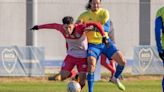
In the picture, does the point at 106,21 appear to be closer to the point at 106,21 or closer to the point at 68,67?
the point at 106,21

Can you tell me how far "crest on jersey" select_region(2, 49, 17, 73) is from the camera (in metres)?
25.2

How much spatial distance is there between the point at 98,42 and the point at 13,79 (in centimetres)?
998

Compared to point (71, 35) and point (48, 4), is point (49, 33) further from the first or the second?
point (71, 35)

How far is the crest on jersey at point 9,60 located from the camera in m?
25.2

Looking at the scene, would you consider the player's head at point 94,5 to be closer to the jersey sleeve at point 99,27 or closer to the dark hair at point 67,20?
the jersey sleeve at point 99,27

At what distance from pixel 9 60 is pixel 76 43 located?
11150 millimetres

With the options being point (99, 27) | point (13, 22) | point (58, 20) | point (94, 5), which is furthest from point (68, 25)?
point (13, 22)

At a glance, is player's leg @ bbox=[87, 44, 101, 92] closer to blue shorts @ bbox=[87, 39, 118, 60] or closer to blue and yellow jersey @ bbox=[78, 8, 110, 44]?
blue shorts @ bbox=[87, 39, 118, 60]

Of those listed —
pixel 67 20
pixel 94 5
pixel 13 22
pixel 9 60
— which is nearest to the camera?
pixel 67 20

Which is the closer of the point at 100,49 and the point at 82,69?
the point at 82,69

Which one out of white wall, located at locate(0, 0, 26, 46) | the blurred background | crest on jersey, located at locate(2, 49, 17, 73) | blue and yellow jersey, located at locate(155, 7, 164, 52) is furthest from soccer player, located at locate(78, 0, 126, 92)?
white wall, located at locate(0, 0, 26, 46)

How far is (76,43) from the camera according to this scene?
47.0 feet

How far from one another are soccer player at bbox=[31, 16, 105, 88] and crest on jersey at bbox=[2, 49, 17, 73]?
10.8 m

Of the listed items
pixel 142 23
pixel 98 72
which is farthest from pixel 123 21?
pixel 98 72
